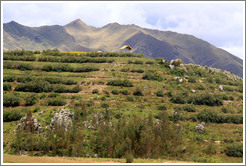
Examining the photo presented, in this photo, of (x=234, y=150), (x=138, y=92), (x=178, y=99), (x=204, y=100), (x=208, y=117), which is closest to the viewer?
(x=234, y=150)

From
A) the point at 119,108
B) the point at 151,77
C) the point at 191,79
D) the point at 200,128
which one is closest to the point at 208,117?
the point at 200,128

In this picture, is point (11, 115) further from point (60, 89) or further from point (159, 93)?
point (159, 93)

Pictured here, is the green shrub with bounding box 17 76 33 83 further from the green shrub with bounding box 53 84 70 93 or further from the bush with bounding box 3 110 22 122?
the bush with bounding box 3 110 22 122

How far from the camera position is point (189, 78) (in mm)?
71438

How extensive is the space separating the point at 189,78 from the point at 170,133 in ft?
144

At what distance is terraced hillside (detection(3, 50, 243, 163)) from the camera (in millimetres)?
30328

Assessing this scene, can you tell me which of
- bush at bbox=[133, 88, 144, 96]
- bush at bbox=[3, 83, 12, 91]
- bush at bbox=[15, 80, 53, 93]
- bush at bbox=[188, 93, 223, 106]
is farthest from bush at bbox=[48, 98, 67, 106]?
bush at bbox=[188, 93, 223, 106]

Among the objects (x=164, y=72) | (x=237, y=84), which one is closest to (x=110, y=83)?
(x=164, y=72)

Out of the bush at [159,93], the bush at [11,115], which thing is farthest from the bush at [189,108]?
the bush at [11,115]

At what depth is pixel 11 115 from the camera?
4169 cm

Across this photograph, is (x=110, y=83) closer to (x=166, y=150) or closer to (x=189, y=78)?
(x=189, y=78)

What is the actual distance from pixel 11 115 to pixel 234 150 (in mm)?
45245

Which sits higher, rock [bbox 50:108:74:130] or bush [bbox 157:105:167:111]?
bush [bbox 157:105:167:111]

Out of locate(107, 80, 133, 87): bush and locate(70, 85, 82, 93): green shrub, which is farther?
locate(107, 80, 133, 87): bush
